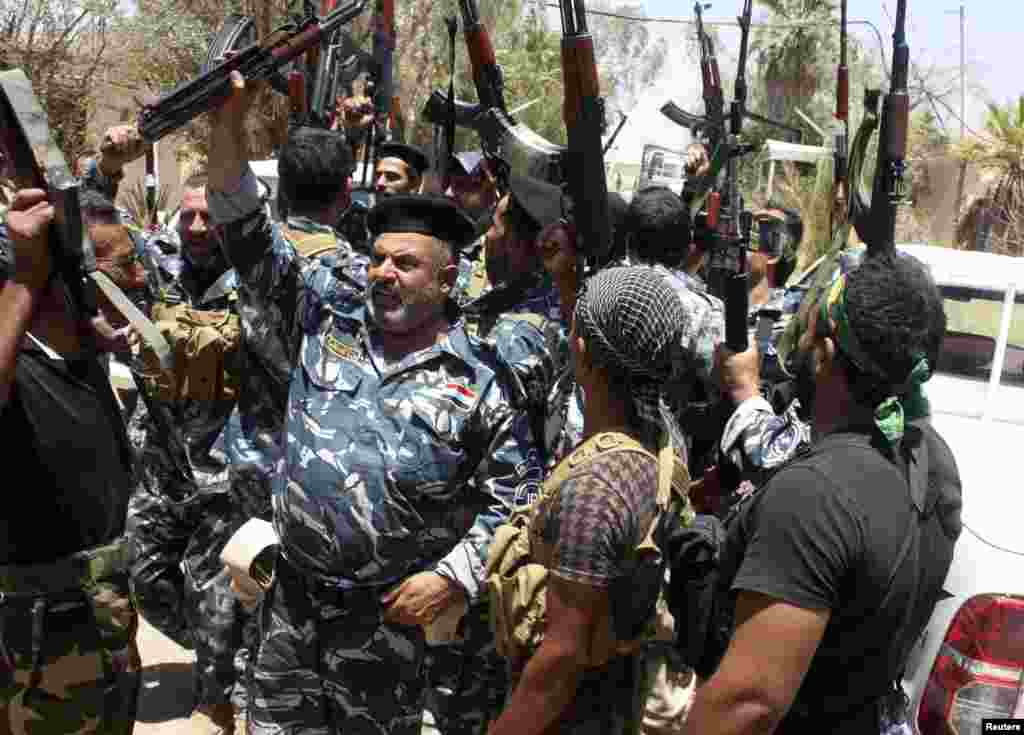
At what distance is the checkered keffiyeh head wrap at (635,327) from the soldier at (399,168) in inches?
123

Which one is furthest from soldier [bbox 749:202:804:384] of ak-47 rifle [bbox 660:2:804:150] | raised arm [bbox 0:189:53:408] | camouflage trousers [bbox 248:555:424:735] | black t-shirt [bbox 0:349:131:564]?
raised arm [bbox 0:189:53:408]

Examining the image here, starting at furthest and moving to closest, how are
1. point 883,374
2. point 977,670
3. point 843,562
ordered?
1. point 977,670
2. point 883,374
3. point 843,562

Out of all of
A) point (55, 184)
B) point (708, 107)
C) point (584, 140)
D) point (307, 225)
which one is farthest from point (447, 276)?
point (708, 107)

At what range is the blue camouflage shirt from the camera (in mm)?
2865

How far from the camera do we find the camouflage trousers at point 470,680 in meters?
3.39

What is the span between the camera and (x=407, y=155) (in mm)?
5312

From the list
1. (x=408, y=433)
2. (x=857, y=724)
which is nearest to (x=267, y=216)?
(x=408, y=433)

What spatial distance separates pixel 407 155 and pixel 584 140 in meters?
2.35

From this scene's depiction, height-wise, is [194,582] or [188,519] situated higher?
[188,519]

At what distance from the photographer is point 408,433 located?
2.89 m

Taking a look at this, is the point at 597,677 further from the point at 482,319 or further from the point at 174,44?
the point at 174,44

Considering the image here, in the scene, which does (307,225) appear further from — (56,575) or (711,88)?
(711,88)

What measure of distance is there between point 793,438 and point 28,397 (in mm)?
1877

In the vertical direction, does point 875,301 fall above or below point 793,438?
above
